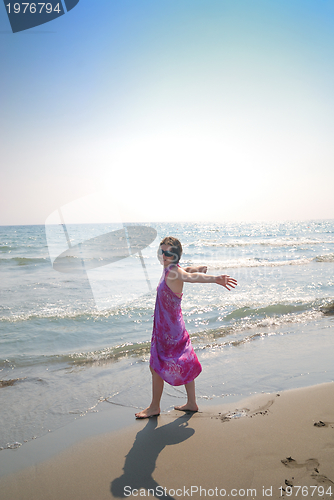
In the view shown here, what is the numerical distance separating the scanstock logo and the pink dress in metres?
6.37

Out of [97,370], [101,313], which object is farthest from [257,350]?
[101,313]

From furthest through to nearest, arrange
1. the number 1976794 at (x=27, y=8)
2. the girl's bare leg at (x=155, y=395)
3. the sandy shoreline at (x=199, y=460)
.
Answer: the number 1976794 at (x=27, y=8)
the girl's bare leg at (x=155, y=395)
the sandy shoreline at (x=199, y=460)

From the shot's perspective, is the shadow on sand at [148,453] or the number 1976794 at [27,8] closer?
the shadow on sand at [148,453]

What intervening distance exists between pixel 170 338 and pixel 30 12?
22.9ft

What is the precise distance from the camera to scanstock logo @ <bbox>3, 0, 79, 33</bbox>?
605 cm

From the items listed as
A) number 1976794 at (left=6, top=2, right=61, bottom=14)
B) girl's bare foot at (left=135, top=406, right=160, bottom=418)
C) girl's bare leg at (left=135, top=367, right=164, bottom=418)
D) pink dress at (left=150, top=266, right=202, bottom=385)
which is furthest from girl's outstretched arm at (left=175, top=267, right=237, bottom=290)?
number 1976794 at (left=6, top=2, right=61, bottom=14)

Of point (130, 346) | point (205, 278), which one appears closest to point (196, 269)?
point (205, 278)

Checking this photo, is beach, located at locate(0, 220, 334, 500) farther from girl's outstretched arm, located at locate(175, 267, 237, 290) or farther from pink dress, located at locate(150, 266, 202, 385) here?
girl's outstretched arm, located at locate(175, 267, 237, 290)

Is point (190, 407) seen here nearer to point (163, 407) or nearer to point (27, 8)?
point (163, 407)

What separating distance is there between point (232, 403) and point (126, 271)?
12875 millimetres

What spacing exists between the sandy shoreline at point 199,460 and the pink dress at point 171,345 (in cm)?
50

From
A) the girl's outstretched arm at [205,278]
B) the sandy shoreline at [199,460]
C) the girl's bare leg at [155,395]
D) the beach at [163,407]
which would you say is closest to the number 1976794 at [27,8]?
the girl's outstretched arm at [205,278]

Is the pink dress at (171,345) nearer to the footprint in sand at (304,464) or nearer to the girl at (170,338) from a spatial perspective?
the girl at (170,338)

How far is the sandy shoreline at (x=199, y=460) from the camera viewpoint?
2.28 m
